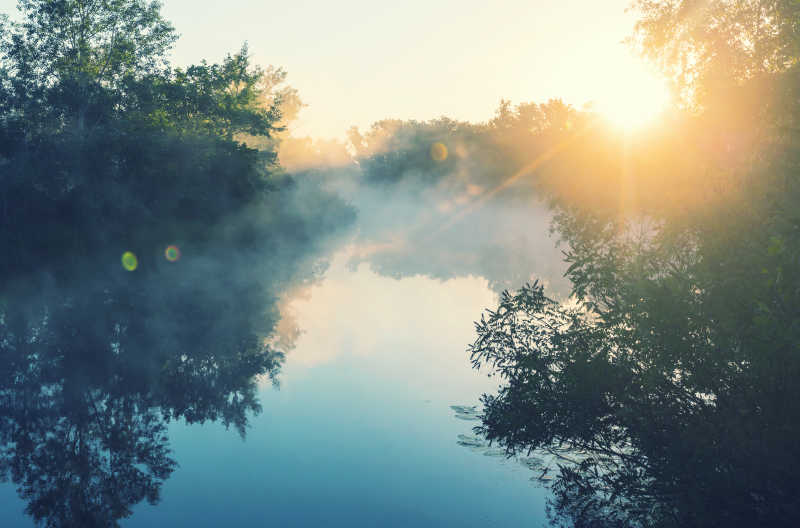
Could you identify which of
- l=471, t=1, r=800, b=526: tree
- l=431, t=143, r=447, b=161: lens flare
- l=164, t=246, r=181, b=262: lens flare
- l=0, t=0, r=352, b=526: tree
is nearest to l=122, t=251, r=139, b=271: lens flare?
l=0, t=0, r=352, b=526: tree

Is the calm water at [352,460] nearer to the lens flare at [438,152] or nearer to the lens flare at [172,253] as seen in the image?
the lens flare at [172,253]

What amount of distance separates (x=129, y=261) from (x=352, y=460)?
28.3m

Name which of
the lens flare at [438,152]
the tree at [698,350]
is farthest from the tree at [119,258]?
the lens flare at [438,152]

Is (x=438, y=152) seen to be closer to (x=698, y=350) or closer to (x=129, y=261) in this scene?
(x=129, y=261)

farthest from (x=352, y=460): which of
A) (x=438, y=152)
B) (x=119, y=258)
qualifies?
(x=438, y=152)

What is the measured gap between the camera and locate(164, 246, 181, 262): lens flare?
38.3 metres

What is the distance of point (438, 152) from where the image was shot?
89625mm

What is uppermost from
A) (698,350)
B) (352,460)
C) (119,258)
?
(119,258)

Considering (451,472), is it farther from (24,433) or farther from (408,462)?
(24,433)

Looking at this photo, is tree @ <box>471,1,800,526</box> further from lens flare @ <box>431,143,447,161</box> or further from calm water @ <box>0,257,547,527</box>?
lens flare @ <box>431,143,447,161</box>

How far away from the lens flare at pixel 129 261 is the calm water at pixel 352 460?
17758mm

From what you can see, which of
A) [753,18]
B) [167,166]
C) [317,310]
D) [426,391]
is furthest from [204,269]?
[753,18]

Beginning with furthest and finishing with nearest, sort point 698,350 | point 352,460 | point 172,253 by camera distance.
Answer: point 172,253, point 352,460, point 698,350

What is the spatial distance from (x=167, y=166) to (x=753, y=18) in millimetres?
29387
